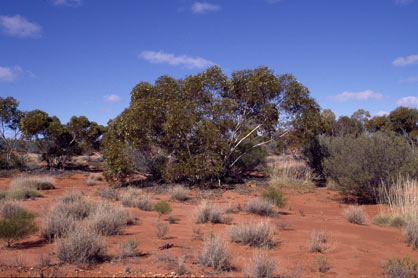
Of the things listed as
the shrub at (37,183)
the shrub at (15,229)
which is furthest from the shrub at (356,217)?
the shrub at (37,183)

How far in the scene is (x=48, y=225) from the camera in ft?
21.0

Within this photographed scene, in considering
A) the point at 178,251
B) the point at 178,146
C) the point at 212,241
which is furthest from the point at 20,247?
the point at 178,146

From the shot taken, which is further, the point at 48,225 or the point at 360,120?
the point at 360,120

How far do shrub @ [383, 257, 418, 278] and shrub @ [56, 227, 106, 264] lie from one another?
15.3 feet

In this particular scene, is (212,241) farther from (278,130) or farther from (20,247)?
(278,130)

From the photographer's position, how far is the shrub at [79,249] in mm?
4816

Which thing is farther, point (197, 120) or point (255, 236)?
point (197, 120)

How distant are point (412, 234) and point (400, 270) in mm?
2487

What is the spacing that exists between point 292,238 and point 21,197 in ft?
34.1

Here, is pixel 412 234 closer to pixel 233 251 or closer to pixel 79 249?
pixel 233 251

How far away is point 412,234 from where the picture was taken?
6641 mm

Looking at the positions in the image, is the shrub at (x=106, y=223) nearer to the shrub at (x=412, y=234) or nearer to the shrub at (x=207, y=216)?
the shrub at (x=207, y=216)

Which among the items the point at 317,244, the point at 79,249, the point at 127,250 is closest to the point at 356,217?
the point at 317,244

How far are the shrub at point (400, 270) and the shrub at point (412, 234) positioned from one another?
1.52 meters
